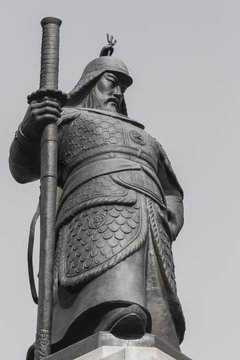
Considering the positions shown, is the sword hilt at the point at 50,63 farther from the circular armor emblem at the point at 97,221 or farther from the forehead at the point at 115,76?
the circular armor emblem at the point at 97,221

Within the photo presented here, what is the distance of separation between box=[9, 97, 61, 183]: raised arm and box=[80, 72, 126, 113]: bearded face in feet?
2.34

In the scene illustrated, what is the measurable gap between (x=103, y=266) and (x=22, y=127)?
59.4 inches

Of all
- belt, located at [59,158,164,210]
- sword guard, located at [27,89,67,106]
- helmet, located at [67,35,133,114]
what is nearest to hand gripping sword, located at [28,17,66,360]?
sword guard, located at [27,89,67,106]

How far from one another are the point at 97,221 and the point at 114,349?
1150mm

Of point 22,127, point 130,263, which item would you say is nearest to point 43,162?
point 22,127

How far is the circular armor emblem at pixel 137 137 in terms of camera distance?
32.9 feet

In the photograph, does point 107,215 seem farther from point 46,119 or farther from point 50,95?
point 50,95

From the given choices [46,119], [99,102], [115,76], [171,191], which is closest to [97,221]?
[46,119]

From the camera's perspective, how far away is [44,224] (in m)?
9.35

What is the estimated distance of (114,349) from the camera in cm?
857

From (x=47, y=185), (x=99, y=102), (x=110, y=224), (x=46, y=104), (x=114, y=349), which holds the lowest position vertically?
(x=114, y=349)

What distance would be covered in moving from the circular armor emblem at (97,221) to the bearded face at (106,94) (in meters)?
1.39

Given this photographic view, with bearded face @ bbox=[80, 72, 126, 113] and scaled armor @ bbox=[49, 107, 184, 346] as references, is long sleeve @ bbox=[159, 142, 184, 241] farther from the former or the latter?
bearded face @ bbox=[80, 72, 126, 113]

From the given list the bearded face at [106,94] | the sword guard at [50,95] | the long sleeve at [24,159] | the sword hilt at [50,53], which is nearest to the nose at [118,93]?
the bearded face at [106,94]
